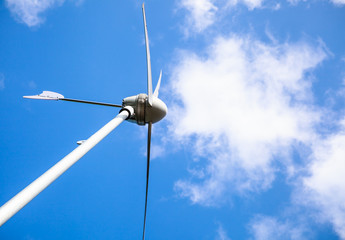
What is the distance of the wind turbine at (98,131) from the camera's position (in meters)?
5.55

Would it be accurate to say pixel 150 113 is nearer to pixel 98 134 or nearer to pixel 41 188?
pixel 98 134

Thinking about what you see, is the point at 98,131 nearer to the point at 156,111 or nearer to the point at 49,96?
the point at 156,111

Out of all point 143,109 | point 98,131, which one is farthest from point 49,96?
point 98,131

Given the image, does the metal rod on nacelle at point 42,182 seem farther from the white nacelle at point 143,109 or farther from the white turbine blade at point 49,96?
the white turbine blade at point 49,96

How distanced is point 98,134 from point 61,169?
9.10 feet

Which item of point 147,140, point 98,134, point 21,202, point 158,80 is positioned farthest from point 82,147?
point 158,80

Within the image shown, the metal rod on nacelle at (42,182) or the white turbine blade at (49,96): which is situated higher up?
the white turbine blade at (49,96)

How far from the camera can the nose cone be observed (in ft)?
45.7

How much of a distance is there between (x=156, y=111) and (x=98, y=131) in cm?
499

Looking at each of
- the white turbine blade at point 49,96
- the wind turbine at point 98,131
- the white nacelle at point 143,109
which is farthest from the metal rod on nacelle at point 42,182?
the white turbine blade at point 49,96

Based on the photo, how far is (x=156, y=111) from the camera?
14047 millimetres

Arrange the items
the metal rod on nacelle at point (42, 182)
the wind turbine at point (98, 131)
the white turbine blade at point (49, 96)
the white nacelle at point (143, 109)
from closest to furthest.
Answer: the metal rod on nacelle at point (42, 182) → the wind turbine at point (98, 131) → the white turbine blade at point (49, 96) → the white nacelle at point (143, 109)

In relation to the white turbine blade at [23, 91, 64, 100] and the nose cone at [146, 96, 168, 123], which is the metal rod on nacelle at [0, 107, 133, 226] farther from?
the white turbine blade at [23, 91, 64, 100]

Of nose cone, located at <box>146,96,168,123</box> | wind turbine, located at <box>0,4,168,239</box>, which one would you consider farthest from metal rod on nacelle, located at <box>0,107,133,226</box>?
nose cone, located at <box>146,96,168,123</box>
